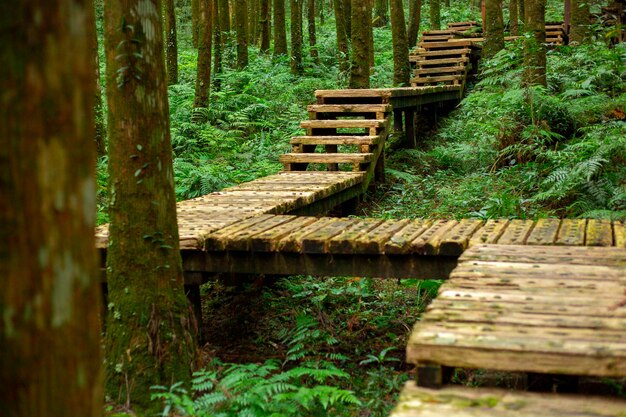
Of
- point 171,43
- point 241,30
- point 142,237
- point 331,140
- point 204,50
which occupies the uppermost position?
point 241,30

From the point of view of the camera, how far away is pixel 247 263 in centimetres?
652

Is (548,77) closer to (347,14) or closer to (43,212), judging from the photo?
(347,14)

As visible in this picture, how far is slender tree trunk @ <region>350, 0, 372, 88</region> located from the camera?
13961 millimetres

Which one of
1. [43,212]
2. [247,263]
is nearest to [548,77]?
[247,263]

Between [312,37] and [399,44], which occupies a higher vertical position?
[312,37]

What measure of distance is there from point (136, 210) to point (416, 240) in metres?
2.42

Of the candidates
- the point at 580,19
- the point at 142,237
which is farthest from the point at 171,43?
the point at 142,237

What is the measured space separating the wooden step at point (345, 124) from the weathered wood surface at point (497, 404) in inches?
368

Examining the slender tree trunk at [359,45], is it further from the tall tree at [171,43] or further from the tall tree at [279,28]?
the tall tree at [279,28]

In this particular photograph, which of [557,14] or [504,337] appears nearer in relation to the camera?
[504,337]

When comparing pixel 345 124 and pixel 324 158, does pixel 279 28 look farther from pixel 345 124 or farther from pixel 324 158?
pixel 324 158

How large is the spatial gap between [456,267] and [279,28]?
18.8 m

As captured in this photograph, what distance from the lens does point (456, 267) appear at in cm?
523

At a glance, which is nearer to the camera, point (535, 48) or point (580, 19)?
point (535, 48)
